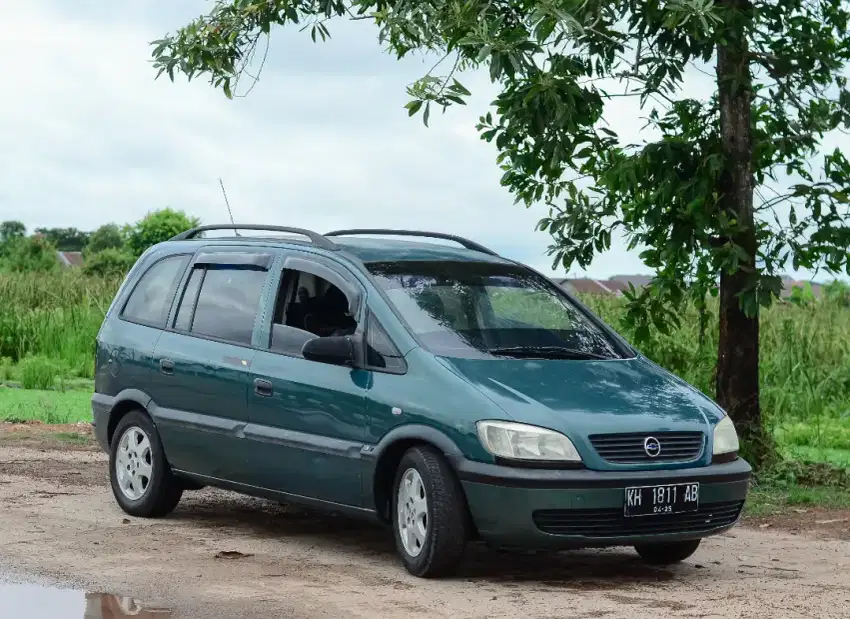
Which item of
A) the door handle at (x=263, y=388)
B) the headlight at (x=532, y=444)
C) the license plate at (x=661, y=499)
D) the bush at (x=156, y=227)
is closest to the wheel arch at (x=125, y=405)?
the door handle at (x=263, y=388)

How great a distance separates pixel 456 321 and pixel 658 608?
2234 millimetres

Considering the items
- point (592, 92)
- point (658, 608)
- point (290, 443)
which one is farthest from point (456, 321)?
point (592, 92)

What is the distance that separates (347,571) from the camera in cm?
827

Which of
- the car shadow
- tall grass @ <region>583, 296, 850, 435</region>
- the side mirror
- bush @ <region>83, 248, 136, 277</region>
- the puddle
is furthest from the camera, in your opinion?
bush @ <region>83, 248, 136, 277</region>

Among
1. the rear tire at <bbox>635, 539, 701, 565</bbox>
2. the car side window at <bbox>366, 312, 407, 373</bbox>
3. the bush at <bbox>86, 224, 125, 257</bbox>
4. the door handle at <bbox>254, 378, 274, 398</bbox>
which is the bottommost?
the rear tire at <bbox>635, 539, 701, 565</bbox>

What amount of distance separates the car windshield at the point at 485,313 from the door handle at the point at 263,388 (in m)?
0.94

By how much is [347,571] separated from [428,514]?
0.69m

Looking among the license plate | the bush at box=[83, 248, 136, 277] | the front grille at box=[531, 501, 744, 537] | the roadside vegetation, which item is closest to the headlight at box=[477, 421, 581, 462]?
the front grille at box=[531, 501, 744, 537]

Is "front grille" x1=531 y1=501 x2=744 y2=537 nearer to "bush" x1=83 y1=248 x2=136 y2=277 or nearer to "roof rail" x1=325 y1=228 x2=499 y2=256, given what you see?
"roof rail" x1=325 y1=228 x2=499 y2=256

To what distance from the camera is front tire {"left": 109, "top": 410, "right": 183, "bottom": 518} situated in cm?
1024

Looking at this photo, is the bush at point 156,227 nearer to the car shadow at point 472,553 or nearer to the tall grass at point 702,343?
the tall grass at point 702,343

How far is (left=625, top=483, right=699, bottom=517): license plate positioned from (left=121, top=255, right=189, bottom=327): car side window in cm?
401

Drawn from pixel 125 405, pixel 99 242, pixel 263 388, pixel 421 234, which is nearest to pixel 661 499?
pixel 263 388

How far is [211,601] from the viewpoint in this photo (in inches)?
288
